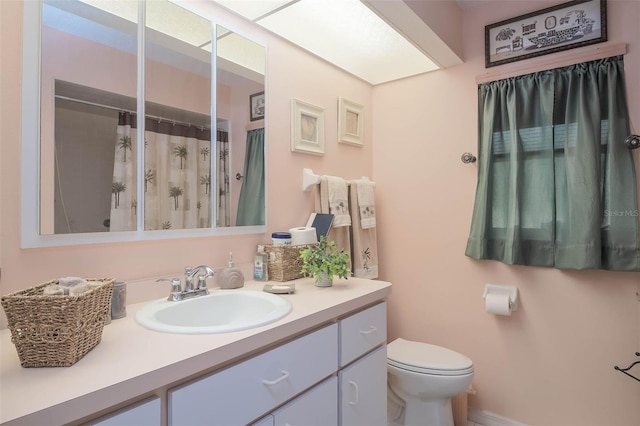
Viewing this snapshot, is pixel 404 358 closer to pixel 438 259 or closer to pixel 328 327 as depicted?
pixel 438 259

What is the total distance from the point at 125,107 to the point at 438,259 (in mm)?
1825

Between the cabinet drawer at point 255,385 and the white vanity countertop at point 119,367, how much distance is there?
0.03 m

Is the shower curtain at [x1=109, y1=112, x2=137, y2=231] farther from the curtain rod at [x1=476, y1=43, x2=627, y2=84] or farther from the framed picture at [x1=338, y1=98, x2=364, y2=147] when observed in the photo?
the curtain rod at [x1=476, y1=43, x2=627, y2=84]

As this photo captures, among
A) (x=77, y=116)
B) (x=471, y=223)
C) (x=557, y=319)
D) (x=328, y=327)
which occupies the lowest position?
(x=557, y=319)

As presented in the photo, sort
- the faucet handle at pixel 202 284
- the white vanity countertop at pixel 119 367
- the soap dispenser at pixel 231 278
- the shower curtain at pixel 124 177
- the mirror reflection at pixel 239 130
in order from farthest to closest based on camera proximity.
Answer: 1. the mirror reflection at pixel 239 130
2. the soap dispenser at pixel 231 278
3. the faucet handle at pixel 202 284
4. the shower curtain at pixel 124 177
5. the white vanity countertop at pixel 119 367

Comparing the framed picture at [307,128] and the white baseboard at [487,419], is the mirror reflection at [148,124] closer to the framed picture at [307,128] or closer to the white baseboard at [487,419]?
the framed picture at [307,128]

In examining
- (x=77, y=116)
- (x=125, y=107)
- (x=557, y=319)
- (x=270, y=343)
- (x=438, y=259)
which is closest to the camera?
(x=270, y=343)

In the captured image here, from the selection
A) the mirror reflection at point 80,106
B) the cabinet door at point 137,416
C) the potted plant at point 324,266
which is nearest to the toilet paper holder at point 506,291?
the potted plant at point 324,266

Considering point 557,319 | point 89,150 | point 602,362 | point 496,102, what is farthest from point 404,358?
point 89,150

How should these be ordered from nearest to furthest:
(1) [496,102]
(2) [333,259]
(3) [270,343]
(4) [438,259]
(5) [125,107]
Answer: (3) [270,343], (5) [125,107], (2) [333,259], (1) [496,102], (4) [438,259]

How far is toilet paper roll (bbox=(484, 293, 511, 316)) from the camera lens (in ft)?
5.83

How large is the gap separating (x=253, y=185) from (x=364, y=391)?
0.98 metres

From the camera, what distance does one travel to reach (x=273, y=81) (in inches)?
65.6

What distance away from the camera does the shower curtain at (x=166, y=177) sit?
3.75 ft
